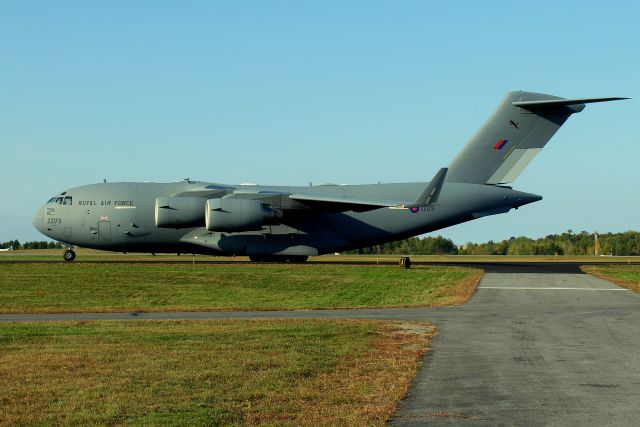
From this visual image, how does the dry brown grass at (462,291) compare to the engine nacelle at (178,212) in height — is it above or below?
below

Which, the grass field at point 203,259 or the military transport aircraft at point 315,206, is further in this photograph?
the grass field at point 203,259

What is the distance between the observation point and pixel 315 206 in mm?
44625

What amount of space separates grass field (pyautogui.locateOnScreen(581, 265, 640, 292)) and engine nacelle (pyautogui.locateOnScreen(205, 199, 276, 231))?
669 inches

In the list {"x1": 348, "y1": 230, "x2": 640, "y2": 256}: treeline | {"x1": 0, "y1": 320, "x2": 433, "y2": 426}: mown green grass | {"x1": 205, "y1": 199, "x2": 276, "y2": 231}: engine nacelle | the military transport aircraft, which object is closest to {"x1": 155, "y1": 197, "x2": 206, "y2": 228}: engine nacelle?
the military transport aircraft

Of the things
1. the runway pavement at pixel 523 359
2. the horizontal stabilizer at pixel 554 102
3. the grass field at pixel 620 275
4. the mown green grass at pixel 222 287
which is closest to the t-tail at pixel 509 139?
the horizontal stabilizer at pixel 554 102

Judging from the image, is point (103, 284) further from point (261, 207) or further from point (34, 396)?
point (34, 396)

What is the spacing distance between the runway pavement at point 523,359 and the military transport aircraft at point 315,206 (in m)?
16.3

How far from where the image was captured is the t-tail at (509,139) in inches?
1832

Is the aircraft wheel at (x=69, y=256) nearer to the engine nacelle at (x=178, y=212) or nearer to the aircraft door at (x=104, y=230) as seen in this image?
the aircraft door at (x=104, y=230)

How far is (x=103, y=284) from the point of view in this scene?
34.1 meters

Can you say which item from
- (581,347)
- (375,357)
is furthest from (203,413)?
(581,347)

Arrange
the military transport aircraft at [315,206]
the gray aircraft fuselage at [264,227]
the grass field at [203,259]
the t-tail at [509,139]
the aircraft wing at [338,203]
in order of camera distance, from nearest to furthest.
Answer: the aircraft wing at [338,203] → the military transport aircraft at [315,206] → the gray aircraft fuselage at [264,227] → the t-tail at [509,139] → the grass field at [203,259]

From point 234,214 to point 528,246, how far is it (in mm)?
60018

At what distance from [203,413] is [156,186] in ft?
121
